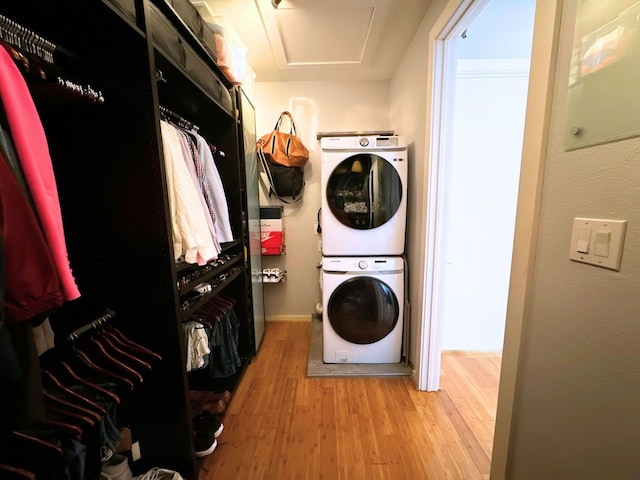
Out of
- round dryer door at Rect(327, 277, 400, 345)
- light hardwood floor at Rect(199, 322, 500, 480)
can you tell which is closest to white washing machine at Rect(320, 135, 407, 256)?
round dryer door at Rect(327, 277, 400, 345)

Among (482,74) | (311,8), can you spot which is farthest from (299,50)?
(482,74)

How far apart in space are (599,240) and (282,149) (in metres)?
2.20

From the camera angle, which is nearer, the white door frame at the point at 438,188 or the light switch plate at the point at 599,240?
the light switch plate at the point at 599,240

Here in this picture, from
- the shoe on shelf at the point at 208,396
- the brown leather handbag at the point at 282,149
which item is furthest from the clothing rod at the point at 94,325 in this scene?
the brown leather handbag at the point at 282,149

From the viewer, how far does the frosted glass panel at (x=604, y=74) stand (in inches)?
20.9

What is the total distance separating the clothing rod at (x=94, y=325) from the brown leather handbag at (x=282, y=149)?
5.94 feet

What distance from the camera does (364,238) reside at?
1.90m

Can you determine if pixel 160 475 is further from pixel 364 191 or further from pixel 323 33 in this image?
pixel 323 33

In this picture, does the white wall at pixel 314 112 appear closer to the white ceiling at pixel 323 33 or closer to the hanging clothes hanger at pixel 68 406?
the white ceiling at pixel 323 33

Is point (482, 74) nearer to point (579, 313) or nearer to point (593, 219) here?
point (593, 219)

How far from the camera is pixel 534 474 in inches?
32.2

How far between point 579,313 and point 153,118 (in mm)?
1448

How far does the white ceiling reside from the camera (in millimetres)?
1519

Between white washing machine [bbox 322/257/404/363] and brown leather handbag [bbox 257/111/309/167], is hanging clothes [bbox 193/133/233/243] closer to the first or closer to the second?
white washing machine [bbox 322/257/404/363]
